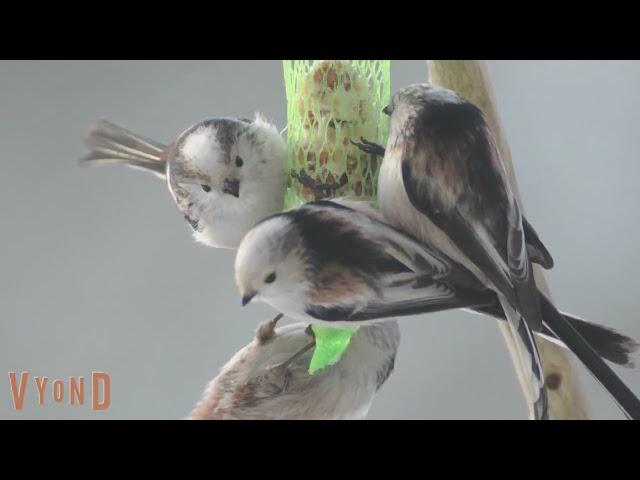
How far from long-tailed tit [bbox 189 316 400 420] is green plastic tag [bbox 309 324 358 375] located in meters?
0.03

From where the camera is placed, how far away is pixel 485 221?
0.54 m

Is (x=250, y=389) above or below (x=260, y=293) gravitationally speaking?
below

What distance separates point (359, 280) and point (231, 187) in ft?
0.45

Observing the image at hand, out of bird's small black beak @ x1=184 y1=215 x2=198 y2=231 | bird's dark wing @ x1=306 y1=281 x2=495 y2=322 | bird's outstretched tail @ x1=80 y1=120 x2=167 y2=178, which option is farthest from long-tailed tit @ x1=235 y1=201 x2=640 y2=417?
bird's outstretched tail @ x1=80 y1=120 x2=167 y2=178

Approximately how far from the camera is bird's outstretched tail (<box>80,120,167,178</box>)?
0.73 metres

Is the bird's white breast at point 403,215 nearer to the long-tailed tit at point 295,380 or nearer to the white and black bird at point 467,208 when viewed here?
the white and black bird at point 467,208

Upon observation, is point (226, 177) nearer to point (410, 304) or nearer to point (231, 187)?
point (231, 187)

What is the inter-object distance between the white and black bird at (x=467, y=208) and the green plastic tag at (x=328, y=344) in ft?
0.36

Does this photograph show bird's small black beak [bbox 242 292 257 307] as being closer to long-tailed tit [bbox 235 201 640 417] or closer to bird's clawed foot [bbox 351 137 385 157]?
long-tailed tit [bbox 235 201 640 417]

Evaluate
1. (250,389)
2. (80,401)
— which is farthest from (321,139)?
(80,401)

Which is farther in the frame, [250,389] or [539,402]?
[250,389]

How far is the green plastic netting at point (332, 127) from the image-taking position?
63cm
